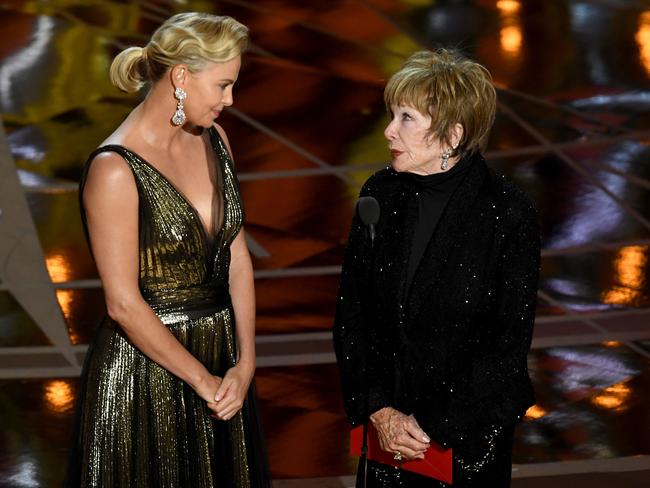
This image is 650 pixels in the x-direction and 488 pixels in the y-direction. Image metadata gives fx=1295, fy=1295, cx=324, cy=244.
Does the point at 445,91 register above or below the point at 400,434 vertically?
above

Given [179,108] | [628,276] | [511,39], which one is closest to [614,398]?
[628,276]

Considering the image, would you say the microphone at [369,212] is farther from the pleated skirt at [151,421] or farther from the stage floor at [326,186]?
the stage floor at [326,186]

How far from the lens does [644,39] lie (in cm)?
957

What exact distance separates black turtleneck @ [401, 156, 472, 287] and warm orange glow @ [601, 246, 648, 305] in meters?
2.98

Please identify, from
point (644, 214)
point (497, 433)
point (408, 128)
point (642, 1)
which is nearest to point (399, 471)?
point (497, 433)

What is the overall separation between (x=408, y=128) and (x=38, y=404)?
8.67 feet

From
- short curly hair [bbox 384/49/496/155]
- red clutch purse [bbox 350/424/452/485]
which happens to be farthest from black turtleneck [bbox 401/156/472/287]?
red clutch purse [bbox 350/424/452/485]

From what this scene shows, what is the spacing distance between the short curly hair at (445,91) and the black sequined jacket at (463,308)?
6.3 inches

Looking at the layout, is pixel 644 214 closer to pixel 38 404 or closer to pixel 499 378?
pixel 38 404

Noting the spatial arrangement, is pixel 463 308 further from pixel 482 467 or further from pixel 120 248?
pixel 120 248

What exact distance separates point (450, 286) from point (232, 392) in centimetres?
62

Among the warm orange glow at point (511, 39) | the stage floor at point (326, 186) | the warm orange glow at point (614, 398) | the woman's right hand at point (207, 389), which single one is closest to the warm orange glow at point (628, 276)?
the stage floor at point (326, 186)

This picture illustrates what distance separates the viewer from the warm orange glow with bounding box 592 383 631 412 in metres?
5.02

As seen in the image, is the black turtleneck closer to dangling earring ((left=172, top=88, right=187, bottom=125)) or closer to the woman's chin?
the woman's chin
